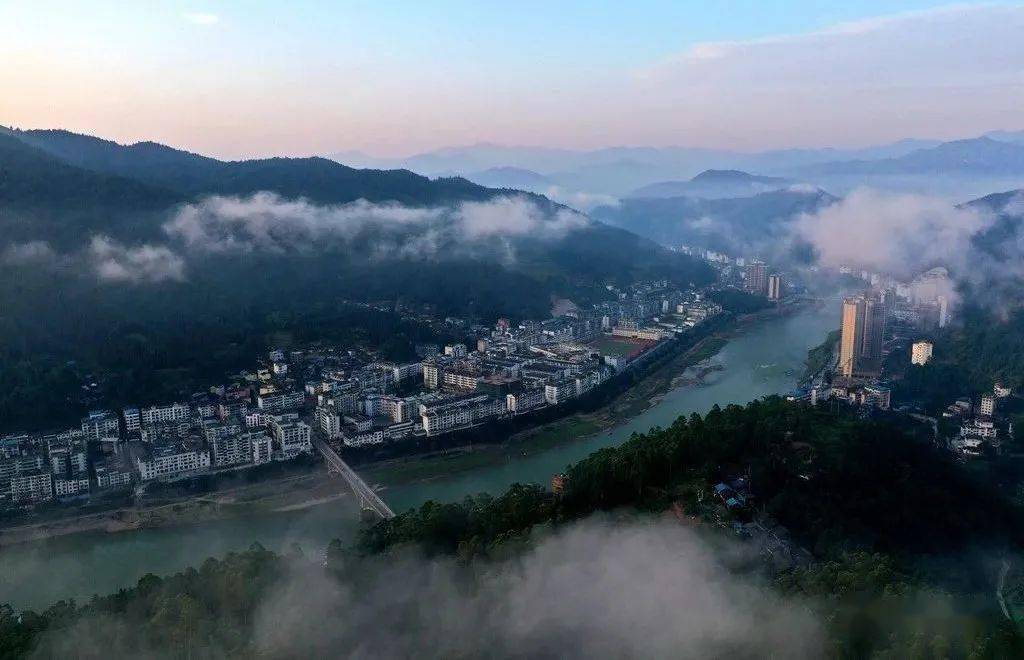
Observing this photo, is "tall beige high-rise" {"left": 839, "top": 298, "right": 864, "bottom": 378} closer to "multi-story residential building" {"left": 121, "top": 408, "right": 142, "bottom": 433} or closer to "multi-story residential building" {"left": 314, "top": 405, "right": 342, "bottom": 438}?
"multi-story residential building" {"left": 314, "top": 405, "right": 342, "bottom": 438}

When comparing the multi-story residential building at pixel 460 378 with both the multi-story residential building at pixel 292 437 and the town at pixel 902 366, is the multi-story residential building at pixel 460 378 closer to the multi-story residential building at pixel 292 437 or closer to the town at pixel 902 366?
the multi-story residential building at pixel 292 437

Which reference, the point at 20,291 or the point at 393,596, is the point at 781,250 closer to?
the point at 20,291

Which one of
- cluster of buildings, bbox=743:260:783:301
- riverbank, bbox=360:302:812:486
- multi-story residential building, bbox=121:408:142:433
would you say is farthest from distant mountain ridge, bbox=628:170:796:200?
multi-story residential building, bbox=121:408:142:433

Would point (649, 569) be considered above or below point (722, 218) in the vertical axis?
below

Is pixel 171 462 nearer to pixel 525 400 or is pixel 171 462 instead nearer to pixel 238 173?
pixel 525 400

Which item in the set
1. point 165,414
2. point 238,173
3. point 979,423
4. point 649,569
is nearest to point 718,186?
point 238,173
